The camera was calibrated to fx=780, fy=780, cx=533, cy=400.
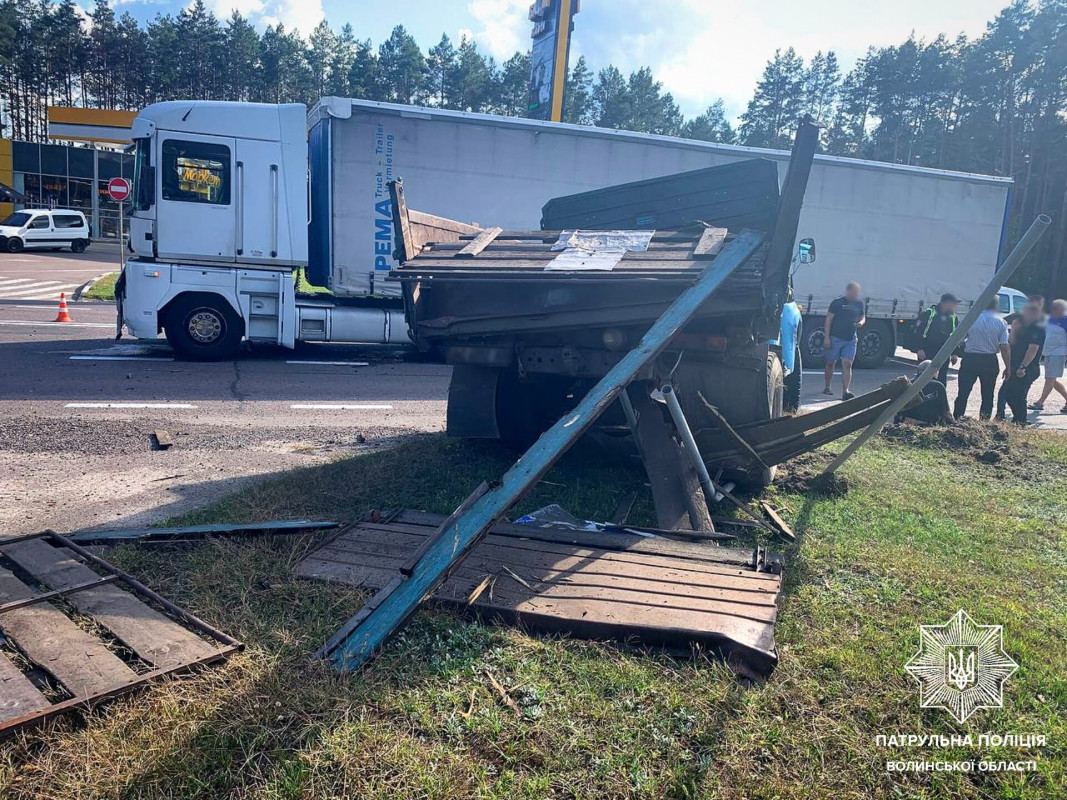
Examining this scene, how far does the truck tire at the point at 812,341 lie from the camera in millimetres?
15422

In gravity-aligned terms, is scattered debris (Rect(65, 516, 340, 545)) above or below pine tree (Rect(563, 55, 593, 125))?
below

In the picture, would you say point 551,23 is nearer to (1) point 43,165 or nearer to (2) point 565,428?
(2) point 565,428

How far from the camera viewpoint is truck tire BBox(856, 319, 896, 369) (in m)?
16.5

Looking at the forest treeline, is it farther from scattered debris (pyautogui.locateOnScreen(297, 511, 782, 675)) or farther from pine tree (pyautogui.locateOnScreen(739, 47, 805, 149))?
scattered debris (pyautogui.locateOnScreen(297, 511, 782, 675))

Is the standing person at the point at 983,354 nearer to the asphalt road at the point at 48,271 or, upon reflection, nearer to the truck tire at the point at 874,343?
the truck tire at the point at 874,343

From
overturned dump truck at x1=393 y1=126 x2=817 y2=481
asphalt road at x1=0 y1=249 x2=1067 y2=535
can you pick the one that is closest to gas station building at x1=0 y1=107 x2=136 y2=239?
asphalt road at x1=0 y1=249 x2=1067 y2=535

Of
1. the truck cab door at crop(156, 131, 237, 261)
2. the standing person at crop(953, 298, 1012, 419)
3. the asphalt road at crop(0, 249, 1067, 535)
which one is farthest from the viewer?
the truck cab door at crop(156, 131, 237, 261)

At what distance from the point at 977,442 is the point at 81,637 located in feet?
26.5

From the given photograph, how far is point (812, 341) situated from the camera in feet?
50.6

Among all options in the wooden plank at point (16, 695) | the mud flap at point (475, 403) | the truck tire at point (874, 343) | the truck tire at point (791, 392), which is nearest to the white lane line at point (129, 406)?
the mud flap at point (475, 403)

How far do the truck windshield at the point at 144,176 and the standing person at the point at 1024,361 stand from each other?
1206cm

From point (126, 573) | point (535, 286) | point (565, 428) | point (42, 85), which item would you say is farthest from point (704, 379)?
point (42, 85)

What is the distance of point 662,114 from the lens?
63.7 metres

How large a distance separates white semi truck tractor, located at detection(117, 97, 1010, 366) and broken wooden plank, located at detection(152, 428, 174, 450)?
461 centimetres
